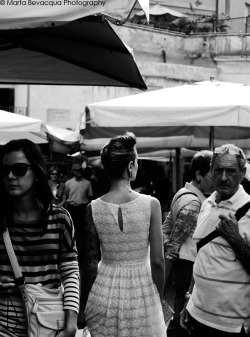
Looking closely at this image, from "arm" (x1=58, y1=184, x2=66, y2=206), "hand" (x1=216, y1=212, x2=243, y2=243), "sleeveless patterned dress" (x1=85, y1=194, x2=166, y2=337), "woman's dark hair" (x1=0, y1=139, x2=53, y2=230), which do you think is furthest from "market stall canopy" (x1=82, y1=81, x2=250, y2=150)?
"arm" (x1=58, y1=184, x2=66, y2=206)

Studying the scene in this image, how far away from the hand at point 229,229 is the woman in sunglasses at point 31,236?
39.3 inches

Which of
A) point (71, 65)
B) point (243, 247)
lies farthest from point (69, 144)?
Result: point (243, 247)

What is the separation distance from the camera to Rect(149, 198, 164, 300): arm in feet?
15.8

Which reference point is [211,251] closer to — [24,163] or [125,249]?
[125,249]

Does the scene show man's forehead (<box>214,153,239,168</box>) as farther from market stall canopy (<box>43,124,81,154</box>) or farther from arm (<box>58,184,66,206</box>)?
market stall canopy (<box>43,124,81,154</box>)

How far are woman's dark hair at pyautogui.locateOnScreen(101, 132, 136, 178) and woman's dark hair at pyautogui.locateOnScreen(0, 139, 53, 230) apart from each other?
97cm

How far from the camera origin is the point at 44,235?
3777 millimetres

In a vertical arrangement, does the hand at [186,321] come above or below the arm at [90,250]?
below

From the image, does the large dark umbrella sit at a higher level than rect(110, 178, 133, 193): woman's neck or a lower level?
higher

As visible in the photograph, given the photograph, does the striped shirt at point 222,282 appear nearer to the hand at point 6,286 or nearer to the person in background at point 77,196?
the hand at point 6,286

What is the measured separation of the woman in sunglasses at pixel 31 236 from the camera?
3.69 m

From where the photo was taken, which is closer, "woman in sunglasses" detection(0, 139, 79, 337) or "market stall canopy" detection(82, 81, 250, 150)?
"woman in sunglasses" detection(0, 139, 79, 337)

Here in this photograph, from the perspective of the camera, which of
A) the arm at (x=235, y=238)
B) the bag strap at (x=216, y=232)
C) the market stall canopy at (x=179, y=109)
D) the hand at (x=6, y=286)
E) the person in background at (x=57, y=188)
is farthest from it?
the person in background at (x=57, y=188)

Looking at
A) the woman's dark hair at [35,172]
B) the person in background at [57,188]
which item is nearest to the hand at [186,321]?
the woman's dark hair at [35,172]
